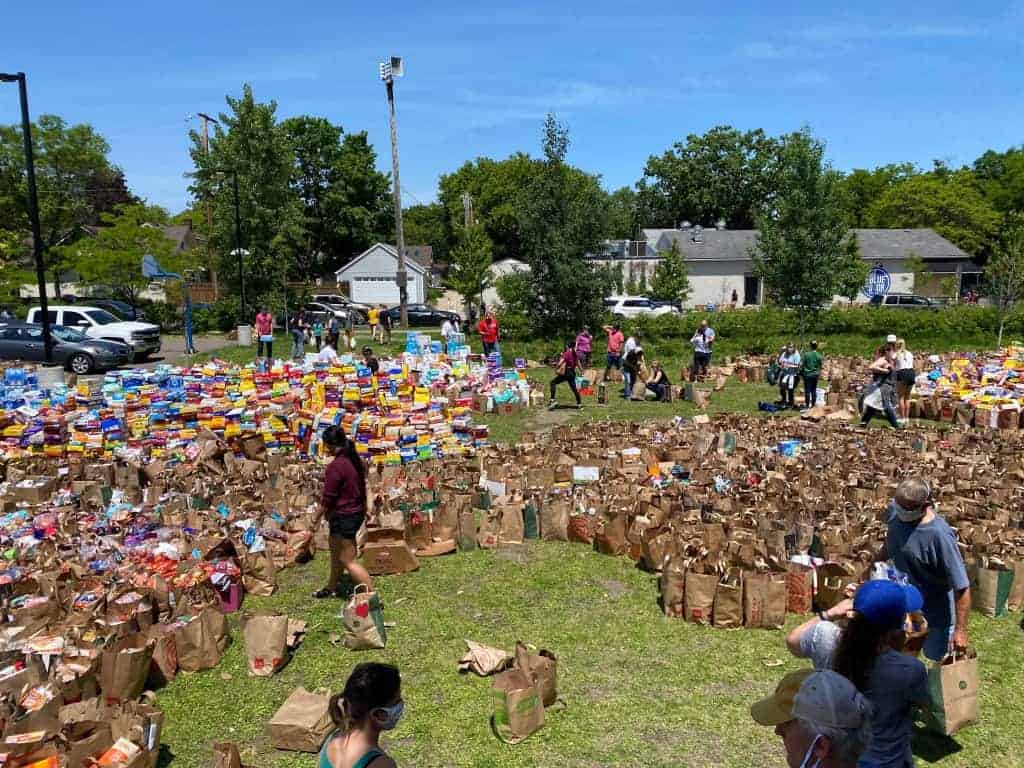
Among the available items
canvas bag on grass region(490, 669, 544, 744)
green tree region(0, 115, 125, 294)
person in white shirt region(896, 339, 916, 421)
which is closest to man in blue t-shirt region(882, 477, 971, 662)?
canvas bag on grass region(490, 669, 544, 744)

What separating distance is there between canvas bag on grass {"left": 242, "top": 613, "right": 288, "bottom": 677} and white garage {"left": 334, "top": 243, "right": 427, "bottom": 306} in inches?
1841

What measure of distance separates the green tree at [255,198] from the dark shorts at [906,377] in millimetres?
23443

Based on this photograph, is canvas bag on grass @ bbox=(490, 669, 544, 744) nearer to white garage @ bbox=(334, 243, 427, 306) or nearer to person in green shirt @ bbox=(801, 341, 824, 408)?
person in green shirt @ bbox=(801, 341, 824, 408)

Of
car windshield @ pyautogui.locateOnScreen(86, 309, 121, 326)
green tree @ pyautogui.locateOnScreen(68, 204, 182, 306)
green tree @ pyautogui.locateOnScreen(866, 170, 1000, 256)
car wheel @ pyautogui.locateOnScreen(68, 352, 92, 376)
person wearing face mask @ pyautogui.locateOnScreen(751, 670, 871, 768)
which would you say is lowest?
car wheel @ pyautogui.locateOnScreen(68, 352, 92, 376)

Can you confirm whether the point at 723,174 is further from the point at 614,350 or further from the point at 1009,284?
the point at 614,350

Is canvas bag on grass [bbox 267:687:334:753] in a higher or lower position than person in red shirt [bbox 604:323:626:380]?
lower

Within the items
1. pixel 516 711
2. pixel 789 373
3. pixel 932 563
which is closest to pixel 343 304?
pixel 789 373

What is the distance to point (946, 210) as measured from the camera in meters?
55.7

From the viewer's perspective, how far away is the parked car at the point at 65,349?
814 inches

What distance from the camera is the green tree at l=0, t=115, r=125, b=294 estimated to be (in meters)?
37.7

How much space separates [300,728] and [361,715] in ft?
6.84

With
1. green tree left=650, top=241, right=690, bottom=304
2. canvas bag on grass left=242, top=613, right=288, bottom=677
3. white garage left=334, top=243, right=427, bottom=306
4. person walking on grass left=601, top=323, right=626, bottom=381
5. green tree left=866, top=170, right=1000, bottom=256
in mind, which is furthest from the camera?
green tree left=866, top=170, right=1000, bottom=256

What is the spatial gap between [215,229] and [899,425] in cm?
2648

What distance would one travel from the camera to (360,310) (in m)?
38.8
